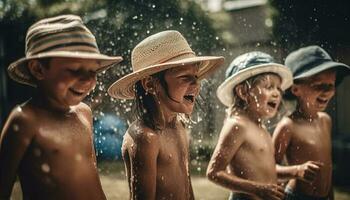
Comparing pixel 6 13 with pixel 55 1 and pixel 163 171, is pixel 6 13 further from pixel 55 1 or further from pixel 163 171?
pixel 163 171

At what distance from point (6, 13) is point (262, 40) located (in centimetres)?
420

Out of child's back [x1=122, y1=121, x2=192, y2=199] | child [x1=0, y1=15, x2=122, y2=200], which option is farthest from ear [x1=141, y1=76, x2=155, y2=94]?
child [x1=0, y1=15, x2=122, y2=200]

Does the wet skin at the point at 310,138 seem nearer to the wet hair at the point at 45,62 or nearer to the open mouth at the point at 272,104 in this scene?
the open mouth at the point at 272,104

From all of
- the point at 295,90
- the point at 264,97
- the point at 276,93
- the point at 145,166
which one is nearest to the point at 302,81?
the point at 295,90

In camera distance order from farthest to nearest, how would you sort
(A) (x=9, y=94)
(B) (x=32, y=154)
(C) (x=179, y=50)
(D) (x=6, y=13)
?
(D) (x=6, y=13) < (A) (x=9, y=94) < (C) (x=179, y=50) < (B) (x=32, y=154)

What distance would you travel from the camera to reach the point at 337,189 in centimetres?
562

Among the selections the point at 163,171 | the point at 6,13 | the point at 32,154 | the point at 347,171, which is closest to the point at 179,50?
the point at 163,171

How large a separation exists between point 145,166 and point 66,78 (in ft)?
2.18

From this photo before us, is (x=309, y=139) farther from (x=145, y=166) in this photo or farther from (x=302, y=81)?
(x=145, y=166)

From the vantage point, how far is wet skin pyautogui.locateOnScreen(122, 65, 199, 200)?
2479mm

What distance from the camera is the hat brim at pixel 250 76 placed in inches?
128

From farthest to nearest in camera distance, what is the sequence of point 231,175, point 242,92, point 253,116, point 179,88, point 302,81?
point 302,81, point 242,92, point 253,116, point 231,175, point 179,88

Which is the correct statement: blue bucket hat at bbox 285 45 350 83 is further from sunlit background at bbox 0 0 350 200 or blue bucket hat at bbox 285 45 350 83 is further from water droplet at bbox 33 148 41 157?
water droplet at bbox 33 148 41 157

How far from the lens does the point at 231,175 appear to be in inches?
117
